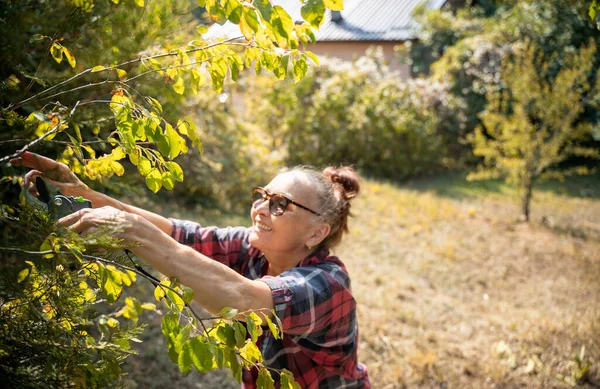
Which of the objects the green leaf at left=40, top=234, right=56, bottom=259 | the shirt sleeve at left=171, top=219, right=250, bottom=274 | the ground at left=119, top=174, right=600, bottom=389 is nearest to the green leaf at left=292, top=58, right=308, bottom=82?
the green leaf at left=40, top=234, right=56, bottom=259

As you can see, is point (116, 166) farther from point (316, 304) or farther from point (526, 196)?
point (526, 196)

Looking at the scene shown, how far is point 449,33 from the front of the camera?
14.0 m

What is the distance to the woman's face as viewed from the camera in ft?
7.15

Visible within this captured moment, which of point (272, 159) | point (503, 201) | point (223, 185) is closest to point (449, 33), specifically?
point (503, 201)

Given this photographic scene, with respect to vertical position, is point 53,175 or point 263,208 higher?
point 53,175

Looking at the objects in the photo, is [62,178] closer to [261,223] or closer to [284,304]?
[261,223]

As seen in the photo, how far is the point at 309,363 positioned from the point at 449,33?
13.4 metres

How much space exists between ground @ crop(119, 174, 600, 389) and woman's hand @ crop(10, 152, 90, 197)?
76 centimetres

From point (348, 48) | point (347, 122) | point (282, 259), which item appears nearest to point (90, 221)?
point (282, 259)

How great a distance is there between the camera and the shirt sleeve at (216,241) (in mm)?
2389

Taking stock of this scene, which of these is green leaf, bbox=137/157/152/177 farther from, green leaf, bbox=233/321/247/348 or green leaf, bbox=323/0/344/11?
green leaf, bbox=323/0/344/11

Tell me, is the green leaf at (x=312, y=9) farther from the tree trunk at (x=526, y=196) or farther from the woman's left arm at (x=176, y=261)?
the tree trunk at (x=526, y=196)

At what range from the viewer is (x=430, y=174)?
10.8 m

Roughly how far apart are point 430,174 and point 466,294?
5664mm
